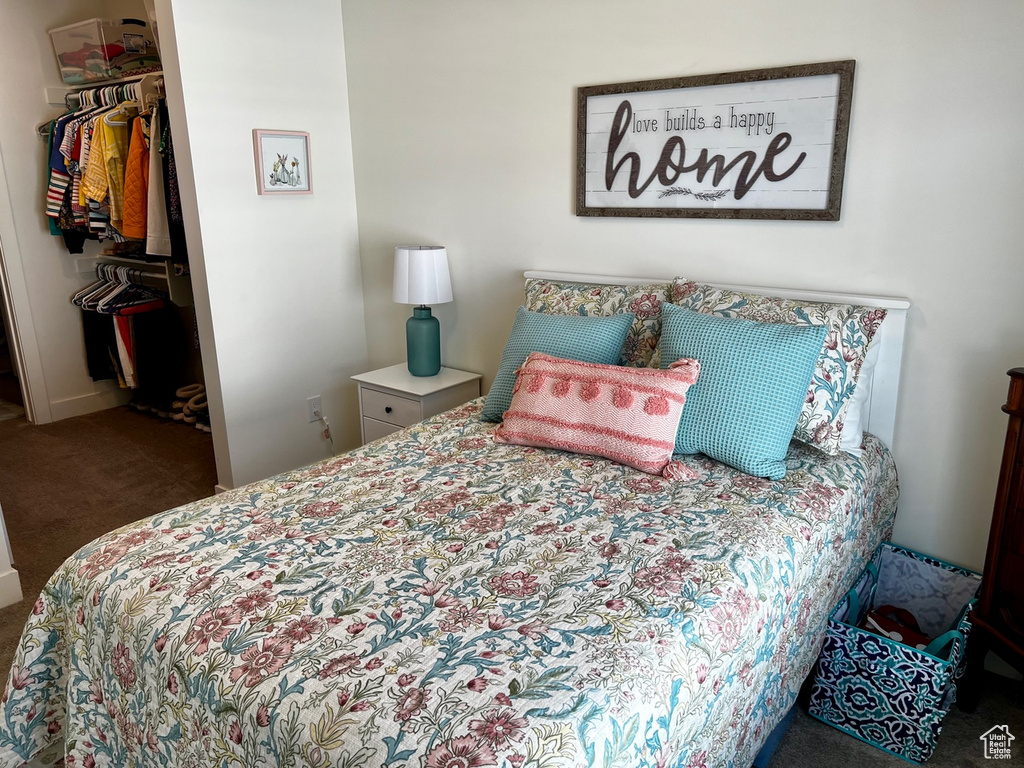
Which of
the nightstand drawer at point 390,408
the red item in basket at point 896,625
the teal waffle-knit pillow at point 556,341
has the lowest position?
the red item in basket at point 896,625

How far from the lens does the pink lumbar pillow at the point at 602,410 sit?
2000mm

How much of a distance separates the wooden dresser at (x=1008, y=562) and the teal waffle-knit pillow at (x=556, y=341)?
3.41 ft

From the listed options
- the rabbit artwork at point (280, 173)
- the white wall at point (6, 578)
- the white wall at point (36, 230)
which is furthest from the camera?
the white wall at point (36, 230)

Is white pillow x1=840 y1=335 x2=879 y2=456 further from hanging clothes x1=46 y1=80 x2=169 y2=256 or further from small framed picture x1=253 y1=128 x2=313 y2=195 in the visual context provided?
hanging clothes x1=46 y1=80 x2=169 y2=256

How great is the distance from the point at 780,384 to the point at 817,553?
1.48 ft

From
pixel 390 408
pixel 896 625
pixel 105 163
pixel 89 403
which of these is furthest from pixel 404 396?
pixel 89 403

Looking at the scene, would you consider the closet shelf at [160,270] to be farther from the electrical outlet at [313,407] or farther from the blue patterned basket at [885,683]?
the blue patterned basket at [885,683]

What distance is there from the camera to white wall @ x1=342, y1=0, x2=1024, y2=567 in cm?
200

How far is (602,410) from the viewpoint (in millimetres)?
2072

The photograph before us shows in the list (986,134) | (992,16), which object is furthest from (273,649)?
(992,16)

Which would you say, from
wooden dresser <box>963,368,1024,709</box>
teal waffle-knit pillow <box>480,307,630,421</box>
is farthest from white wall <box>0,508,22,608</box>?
wooden dresser <box>963,368,1024,709</box>

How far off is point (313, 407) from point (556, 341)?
1.60 metres

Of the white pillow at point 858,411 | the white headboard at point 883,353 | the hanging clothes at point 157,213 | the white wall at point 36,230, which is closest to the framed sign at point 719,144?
the white headboard at point 883,353

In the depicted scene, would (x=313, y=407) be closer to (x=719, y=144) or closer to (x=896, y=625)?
(x=719, y=144)
